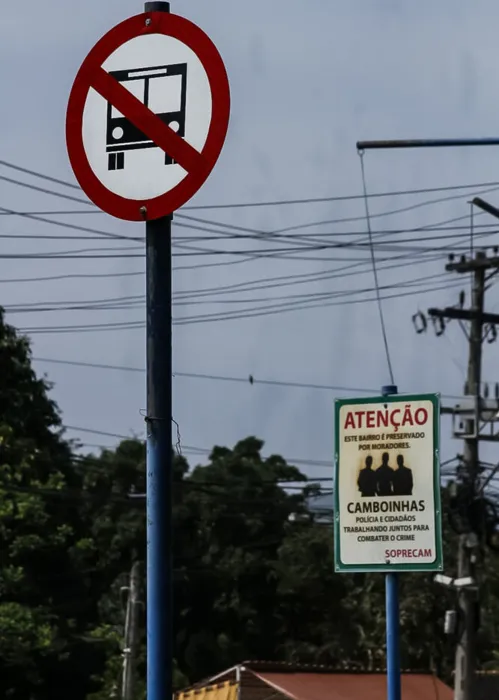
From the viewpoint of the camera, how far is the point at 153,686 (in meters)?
4.34

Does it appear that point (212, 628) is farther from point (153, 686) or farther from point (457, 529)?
point (153, 686)

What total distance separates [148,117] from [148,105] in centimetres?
4

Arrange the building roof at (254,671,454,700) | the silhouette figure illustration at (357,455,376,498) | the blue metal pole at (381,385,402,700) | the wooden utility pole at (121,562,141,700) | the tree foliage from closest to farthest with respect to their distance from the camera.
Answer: the silhouette figure illustration at (357,455,376,498), the blue metal pole at (381,385,402,700), the building roof at (254,671,454,700), the wooden utility pole at (121,562,141,700), the tree foliage

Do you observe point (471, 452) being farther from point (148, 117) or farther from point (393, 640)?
point (148, 117)

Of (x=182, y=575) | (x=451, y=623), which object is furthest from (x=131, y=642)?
(x=182, y=575)

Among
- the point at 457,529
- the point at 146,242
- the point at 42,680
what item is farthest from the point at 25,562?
the point at 146,242

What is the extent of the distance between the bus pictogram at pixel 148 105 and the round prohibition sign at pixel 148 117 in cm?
2

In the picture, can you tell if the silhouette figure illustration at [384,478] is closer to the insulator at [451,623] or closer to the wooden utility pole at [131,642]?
the insulator at [451,623]

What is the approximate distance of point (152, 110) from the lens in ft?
14.7

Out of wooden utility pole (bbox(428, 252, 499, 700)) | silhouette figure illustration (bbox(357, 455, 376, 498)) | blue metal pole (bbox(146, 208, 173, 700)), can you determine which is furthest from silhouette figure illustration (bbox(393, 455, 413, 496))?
wooden utility pole (bbox(428, 252, 499, 700))

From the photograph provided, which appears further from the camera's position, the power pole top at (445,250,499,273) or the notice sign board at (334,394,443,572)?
the power pole top at (445,250,499,273)

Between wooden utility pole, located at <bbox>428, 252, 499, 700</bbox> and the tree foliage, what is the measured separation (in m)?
16.5

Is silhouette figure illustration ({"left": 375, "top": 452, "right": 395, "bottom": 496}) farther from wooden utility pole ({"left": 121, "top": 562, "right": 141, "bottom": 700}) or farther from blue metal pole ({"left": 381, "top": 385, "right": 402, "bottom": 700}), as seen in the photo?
wooden utility pole ({"left": 121, "top": 562, "right": 141, "bottom": 700})

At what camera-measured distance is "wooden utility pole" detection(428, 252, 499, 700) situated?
30.9 m
